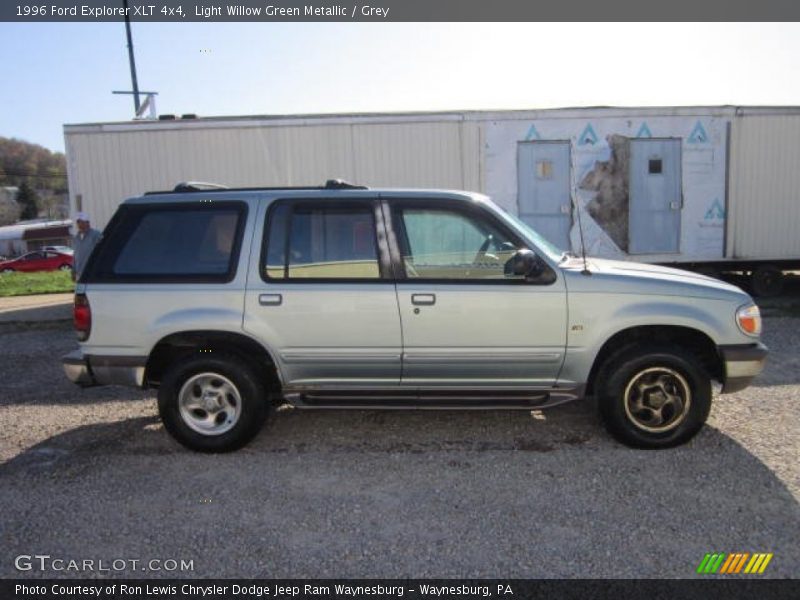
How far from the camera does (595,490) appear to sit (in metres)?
3.54

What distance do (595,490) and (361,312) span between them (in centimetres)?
191

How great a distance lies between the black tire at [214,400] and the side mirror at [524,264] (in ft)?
6.53

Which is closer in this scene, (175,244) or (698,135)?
(175,244)

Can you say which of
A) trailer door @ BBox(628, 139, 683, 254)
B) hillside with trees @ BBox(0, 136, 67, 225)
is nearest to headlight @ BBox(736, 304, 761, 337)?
trailer door @ BBox(628, 139, 683, 254)

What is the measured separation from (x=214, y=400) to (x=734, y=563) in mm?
3360

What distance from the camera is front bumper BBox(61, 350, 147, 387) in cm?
413

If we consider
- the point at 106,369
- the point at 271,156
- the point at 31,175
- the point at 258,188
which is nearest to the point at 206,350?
the point at 106,369

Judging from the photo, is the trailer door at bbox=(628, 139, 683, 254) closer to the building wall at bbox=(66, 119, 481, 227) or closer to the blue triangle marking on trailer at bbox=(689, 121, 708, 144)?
the blue triangle marking on trailer at bbox=(689, 121, 708, 144)

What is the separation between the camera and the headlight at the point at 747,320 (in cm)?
401

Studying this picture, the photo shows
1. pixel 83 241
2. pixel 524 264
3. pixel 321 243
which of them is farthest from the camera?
pixel 83 241

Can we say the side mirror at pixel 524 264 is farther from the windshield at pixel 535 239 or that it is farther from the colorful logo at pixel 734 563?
the colorful logo at pixel 734 563

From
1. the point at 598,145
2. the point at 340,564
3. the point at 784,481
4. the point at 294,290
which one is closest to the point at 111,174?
the point at 294,290

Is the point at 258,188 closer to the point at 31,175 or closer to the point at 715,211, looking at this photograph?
the point at 715,211

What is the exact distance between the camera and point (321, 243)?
4.11m
